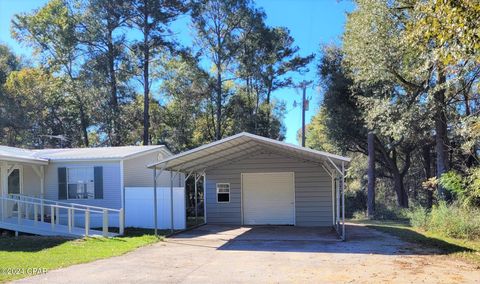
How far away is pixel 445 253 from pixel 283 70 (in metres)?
23.0

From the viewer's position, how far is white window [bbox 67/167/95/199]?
55.6 ft

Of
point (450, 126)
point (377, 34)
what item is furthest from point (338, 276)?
point (450, 126)

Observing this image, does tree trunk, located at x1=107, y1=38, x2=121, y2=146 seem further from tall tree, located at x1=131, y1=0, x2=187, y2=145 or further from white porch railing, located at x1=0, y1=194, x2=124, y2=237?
white porch railing, located at x1=0, y1=194, x2=124, y2=237

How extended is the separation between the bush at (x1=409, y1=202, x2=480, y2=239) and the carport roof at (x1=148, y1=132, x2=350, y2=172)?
→ 349cm

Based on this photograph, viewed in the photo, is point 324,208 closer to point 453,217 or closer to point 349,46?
point 453,217

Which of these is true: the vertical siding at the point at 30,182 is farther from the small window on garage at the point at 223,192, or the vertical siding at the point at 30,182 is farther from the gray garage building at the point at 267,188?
the small window on garage at the point at 223,192

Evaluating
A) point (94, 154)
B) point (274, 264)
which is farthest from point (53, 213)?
point (274, 264)

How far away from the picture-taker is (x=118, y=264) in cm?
908

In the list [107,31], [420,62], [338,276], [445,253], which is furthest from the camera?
[107,31]

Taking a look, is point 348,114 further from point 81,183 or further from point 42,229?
point 42,229

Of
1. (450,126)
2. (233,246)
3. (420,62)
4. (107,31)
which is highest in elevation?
(107,31)

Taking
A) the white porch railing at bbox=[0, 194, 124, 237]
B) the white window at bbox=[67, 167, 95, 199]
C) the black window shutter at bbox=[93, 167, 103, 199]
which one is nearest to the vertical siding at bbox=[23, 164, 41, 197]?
the white porch railing at bbox=[0, 194, 124, 237]

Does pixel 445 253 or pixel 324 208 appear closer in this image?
pixel 445 253

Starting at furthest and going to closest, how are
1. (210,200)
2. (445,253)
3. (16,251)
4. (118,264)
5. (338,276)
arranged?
(210,200) → (16,251) → (445,253) → (118,264) → (338,276)
